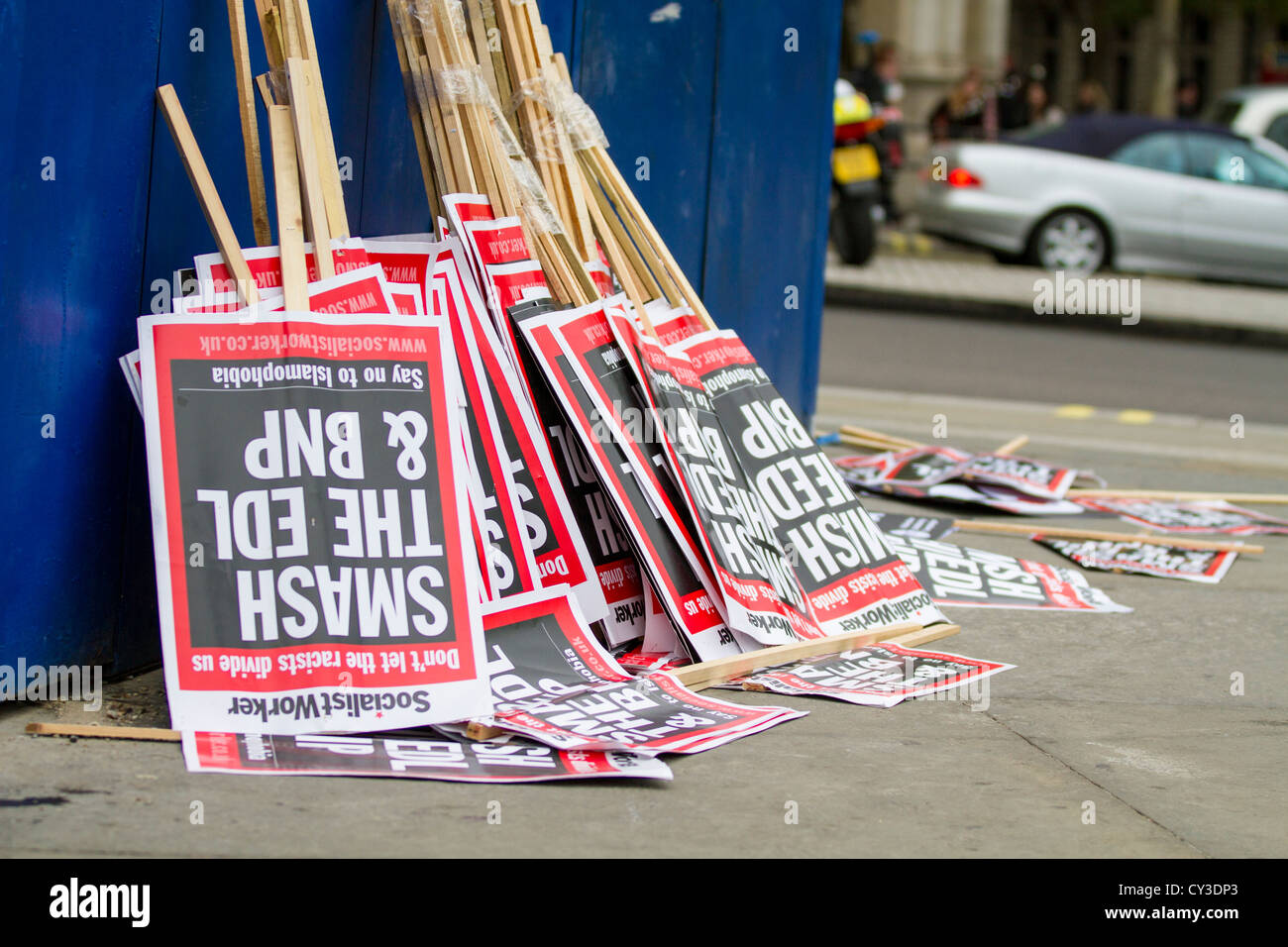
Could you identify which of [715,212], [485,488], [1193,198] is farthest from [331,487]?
[1193,198]

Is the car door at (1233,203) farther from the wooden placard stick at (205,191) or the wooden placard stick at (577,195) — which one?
the wooden placard stick at (205,191)

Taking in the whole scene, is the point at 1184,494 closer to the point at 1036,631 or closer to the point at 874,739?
the point at 1036,631

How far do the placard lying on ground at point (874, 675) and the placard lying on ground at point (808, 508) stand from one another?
166 mm

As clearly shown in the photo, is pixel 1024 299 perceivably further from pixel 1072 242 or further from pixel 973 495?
pixel 973 495

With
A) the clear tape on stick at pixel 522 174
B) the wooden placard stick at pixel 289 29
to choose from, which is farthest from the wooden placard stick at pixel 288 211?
the clear tape on stick at pixel 522 174

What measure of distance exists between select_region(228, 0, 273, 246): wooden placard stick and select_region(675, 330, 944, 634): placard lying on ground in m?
1.24

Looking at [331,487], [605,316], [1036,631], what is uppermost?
[605,316]

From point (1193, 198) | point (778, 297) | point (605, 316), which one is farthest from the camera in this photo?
point (1193, 198)

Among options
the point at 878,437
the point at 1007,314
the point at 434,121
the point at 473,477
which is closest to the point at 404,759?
the point at 473,477

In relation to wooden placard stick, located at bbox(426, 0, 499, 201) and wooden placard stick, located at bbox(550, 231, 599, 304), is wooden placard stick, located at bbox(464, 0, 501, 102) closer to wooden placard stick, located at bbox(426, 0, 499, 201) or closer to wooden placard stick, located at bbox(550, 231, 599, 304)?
wooden placard stick, located at bbox(426, 0, 499, 201)

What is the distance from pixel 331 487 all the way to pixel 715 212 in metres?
2.81

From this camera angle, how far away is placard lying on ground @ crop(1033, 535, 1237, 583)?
555 cm

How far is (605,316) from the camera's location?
163 inches

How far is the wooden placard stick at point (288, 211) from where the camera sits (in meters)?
3.56
